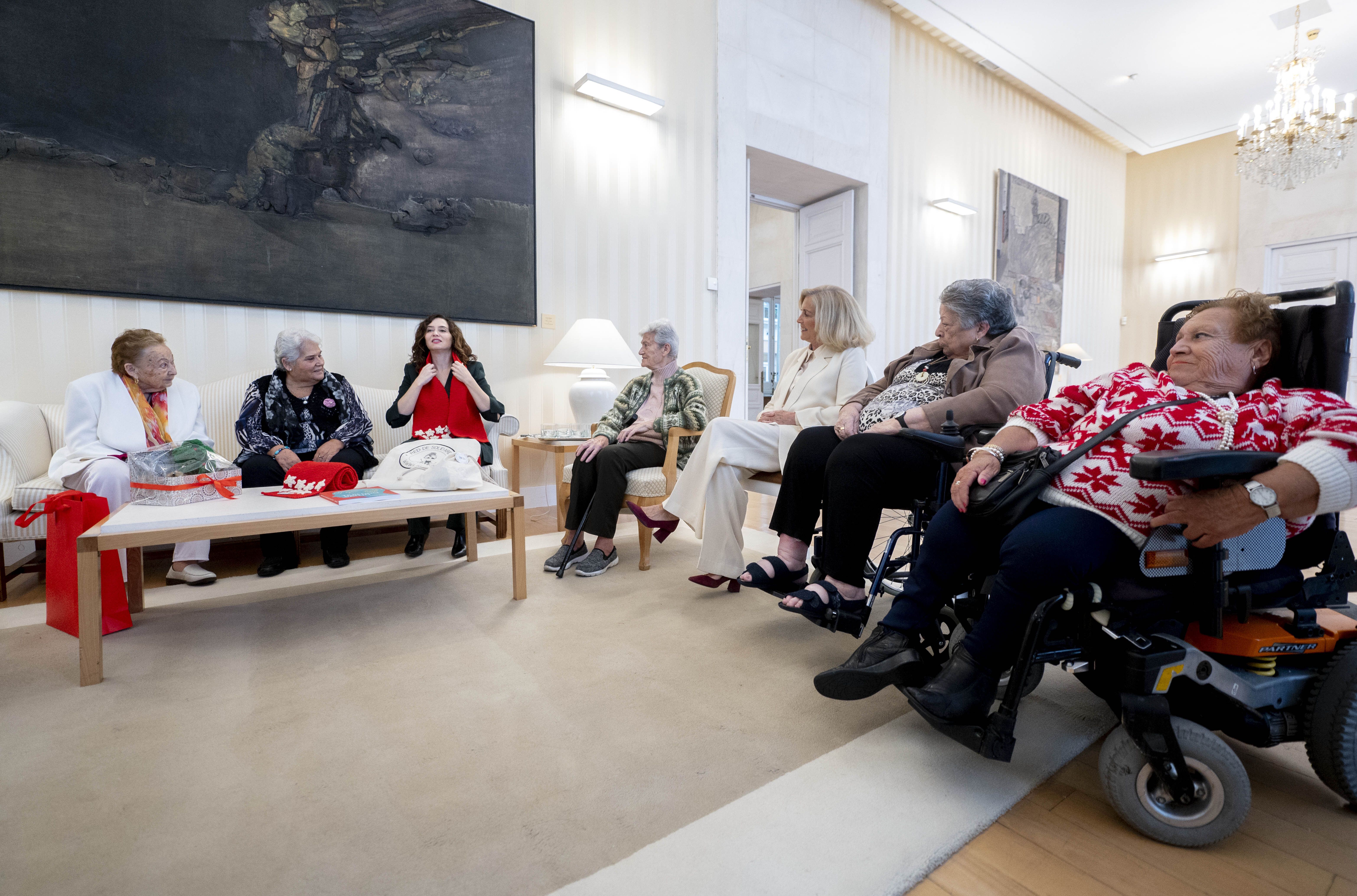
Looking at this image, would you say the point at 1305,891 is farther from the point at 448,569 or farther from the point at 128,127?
the point at 128,127

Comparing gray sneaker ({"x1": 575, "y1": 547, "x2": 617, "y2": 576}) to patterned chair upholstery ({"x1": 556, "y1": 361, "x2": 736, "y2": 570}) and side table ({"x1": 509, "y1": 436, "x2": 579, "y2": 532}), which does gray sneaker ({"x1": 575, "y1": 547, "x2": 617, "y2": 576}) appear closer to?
patterned chair upholstery ({"x1": 556, "y1": 361, "x2": 736, "y2": 570})

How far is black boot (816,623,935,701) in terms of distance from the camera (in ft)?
4.13

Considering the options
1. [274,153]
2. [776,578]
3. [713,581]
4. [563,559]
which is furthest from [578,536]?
[274,153]

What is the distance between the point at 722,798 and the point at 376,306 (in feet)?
10.3

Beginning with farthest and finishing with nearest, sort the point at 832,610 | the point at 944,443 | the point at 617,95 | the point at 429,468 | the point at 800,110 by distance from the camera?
A: the point at 800,110, the point at 617,95, the point at 429,468, the point at 832,610, the point at 944,443

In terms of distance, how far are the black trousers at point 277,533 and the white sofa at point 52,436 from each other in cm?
34

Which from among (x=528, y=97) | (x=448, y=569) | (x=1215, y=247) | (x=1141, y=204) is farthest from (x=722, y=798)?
(x=1141, y=204)

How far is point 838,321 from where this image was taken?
8.04ft

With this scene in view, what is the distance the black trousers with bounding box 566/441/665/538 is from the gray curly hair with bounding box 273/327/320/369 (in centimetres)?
127

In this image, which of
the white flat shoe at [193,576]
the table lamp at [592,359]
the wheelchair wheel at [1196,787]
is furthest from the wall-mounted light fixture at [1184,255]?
the white flat shoe at [193,576]

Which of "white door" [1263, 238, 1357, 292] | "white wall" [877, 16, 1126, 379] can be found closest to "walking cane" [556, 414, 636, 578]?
"white wall" [877, 16, 1126, 379]

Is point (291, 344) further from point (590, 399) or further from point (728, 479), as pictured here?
point (728, 479)

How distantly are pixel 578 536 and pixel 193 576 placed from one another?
1.46 m

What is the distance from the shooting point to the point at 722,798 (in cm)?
115
